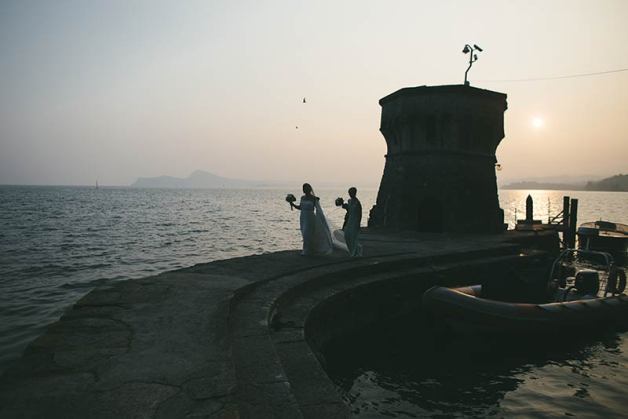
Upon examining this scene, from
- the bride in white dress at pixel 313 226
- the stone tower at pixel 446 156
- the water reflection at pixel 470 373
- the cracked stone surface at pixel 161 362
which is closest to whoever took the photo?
the cracked stone surface at pixel 161 362

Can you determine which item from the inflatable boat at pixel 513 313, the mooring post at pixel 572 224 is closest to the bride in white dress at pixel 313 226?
the inflatable boat at pixel 513 313

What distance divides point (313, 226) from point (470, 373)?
518cm

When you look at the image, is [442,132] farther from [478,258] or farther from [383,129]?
[478,258]

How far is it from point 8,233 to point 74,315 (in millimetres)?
31762

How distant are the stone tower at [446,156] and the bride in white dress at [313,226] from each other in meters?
9.94

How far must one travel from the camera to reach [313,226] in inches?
440

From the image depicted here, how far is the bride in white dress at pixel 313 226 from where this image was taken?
11.0 m

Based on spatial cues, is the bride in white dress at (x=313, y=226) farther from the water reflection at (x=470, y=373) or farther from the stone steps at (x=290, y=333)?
the water reflection at (x=470, y=373)

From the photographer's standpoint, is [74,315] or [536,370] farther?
[536,370]

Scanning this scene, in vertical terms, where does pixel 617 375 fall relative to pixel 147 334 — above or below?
below

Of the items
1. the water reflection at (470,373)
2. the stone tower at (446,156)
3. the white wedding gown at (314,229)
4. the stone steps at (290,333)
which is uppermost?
the stone tower at (446,156)

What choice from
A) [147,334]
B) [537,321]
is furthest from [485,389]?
[147,334]

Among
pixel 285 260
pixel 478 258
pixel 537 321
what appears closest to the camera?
pixel 537 321

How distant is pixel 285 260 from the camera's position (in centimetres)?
1059
